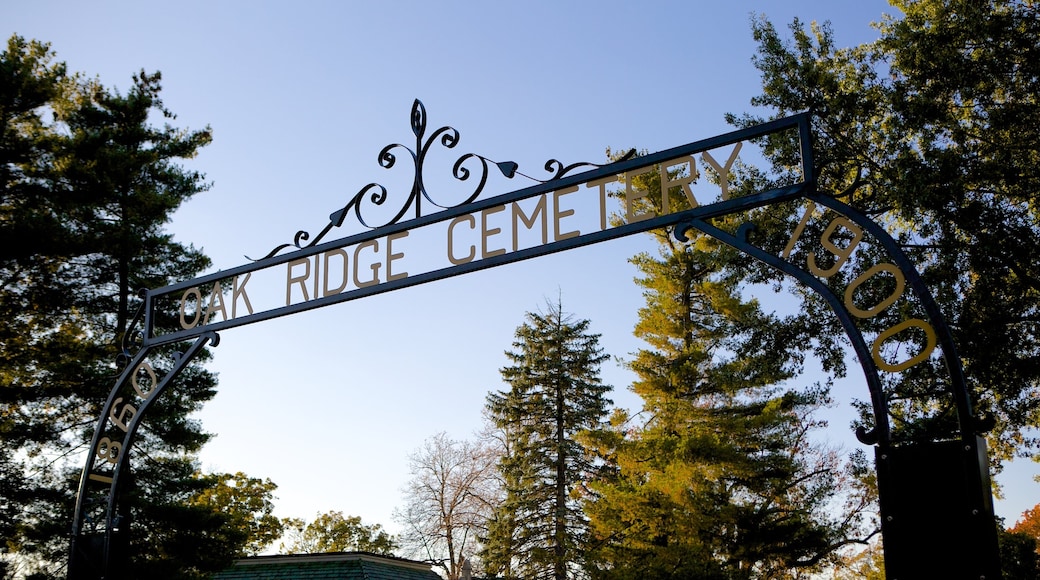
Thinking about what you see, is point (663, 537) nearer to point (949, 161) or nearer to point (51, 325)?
point (949, 161)

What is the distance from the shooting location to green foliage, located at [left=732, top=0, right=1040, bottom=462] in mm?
11625

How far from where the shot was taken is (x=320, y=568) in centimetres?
2000

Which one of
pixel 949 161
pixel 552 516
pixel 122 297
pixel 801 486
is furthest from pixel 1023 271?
pixel 552 516

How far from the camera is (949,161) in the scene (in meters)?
11.8

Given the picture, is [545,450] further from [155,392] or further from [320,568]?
[155,392]

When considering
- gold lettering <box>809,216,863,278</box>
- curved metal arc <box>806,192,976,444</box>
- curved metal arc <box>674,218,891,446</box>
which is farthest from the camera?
gold lettering <box>809,216,863,278</box>

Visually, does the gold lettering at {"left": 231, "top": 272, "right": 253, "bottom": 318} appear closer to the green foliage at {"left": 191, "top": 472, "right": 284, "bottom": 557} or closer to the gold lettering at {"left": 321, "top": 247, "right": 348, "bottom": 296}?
the gold lettering at {"left": 321, "top": 247, "right": 348, "bottom": 296}

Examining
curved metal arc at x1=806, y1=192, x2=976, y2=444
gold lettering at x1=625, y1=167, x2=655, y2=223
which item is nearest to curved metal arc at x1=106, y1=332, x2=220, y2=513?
gold lettering at x1=625, y1=167, x2=655, y2=223

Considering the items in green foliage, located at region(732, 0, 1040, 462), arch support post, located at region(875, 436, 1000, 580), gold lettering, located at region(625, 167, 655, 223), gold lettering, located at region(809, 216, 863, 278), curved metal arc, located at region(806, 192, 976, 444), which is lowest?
arch support post, located at region(875, 436, 1000, 580)

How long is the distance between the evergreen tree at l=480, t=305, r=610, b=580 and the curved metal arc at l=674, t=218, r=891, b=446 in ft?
71.2

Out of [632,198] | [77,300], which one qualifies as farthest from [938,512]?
[77,300]

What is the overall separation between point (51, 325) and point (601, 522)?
11.2 m

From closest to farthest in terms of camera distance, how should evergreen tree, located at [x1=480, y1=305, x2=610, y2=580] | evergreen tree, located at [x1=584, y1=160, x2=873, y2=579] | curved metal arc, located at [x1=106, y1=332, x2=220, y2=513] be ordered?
1. curved metal arc, located at [x1=106, y1=332, x2=220, y2=513]
2. evergreen tree, located at [x1=584, y1=160, x2=873, y2=579]
3. evergreen tree, located at [x1=480, y1=305, x2=610, y2=580]

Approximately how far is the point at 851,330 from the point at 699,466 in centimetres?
1545
